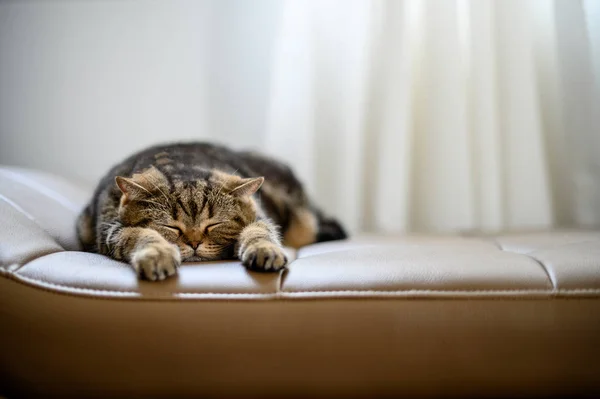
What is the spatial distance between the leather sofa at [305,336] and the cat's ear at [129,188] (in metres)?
0.27

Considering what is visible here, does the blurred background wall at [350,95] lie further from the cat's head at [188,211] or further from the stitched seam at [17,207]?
the stitched seam at [17,207]

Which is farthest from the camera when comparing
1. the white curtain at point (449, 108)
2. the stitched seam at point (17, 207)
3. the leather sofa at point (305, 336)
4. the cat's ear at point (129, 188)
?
the white curtain at point (449, 108)

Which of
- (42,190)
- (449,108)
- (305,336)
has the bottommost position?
A: (305,336)

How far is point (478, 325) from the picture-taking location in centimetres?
93

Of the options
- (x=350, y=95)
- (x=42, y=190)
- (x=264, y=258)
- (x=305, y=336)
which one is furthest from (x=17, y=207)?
(x=350, y=95)

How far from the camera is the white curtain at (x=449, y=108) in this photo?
1.84 metres

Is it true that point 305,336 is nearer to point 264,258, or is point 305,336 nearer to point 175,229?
point 264,258

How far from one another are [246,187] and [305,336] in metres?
0.47

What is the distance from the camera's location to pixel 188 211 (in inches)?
46.9

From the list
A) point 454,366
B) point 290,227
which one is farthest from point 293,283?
point 290,227

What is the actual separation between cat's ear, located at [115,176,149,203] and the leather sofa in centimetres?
27

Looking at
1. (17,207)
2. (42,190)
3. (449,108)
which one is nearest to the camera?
(17,207)

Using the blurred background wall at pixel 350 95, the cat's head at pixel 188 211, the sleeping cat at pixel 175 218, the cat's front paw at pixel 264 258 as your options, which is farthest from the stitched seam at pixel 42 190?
the cat's front paw at pixel 264 258

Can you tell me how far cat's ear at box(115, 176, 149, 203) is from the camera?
1.16m
